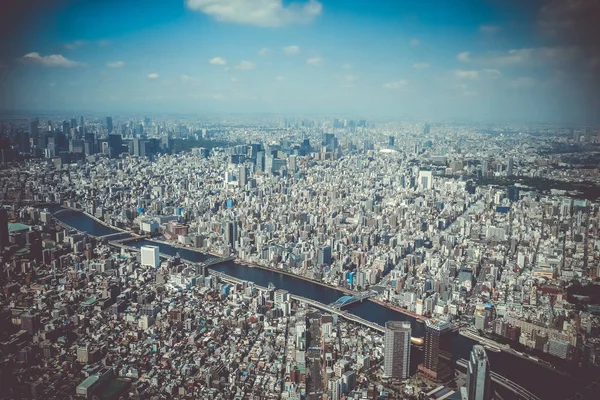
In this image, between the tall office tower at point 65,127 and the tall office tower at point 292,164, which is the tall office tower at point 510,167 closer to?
the tall office tower at point 292,164

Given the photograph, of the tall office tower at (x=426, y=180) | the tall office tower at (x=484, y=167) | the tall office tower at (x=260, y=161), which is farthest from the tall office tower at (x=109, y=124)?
the tall office tower at (x=484, y=167)

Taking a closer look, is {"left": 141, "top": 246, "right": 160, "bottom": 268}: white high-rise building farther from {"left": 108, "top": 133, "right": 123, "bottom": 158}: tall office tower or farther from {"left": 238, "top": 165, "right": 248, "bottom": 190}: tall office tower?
{"left": 238, "top": 165, "right": 248, "bottom": 190}: tall office tower

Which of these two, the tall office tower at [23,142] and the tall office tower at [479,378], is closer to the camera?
the tall office tower at [479,378]

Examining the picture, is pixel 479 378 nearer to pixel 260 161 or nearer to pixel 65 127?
pixel 65 127

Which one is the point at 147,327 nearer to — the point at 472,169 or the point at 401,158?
the point at 472,169

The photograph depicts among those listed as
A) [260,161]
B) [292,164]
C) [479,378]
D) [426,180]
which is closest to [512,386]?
[479,378]
